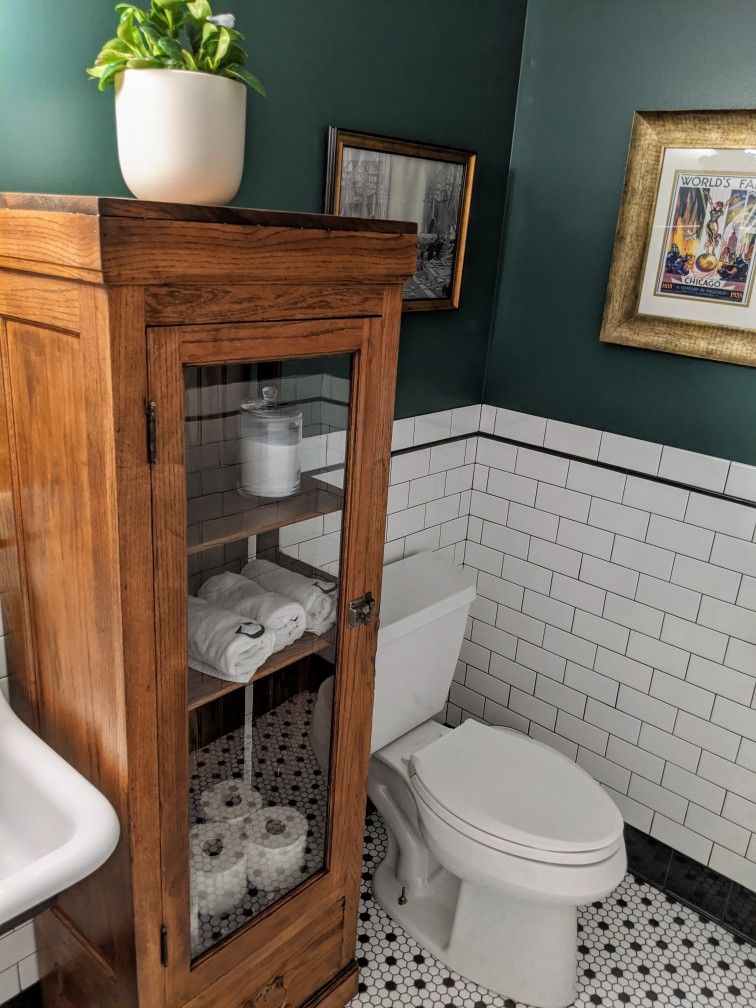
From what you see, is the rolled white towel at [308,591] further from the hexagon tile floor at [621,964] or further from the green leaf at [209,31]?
the hexagon tile floor at [621,964]

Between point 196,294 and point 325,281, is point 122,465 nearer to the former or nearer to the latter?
point 196,294

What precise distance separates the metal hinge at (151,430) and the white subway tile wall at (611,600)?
46.4 inches

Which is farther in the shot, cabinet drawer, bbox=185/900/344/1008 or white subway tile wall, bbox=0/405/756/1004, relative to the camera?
white subway tile wall, bbox=0/405/756/1004

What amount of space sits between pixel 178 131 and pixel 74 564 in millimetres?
653

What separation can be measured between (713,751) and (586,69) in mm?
1809

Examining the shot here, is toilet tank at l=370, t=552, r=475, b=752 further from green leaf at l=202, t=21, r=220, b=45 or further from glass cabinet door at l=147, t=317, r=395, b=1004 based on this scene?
green leaf at l=202, t=21, r=220, b=45

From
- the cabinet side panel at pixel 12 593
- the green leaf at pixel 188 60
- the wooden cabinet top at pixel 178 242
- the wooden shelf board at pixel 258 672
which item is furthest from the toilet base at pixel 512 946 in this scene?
the green leaf at pixel 188 60

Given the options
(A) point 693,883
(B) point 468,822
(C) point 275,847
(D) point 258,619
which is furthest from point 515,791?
(D) point 258,619

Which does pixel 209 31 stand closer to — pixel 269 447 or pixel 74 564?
pixel 269 447

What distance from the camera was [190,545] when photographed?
4.00ft

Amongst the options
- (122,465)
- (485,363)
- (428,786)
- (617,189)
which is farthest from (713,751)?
(122,465)

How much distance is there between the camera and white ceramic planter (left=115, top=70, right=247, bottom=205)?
1.16m

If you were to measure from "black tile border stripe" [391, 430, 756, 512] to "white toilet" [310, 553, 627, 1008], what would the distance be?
326 millimetres

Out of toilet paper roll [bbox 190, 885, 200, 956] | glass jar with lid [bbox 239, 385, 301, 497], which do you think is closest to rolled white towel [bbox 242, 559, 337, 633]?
glass jar with lid [bbox 239, 385, 301, 497]
